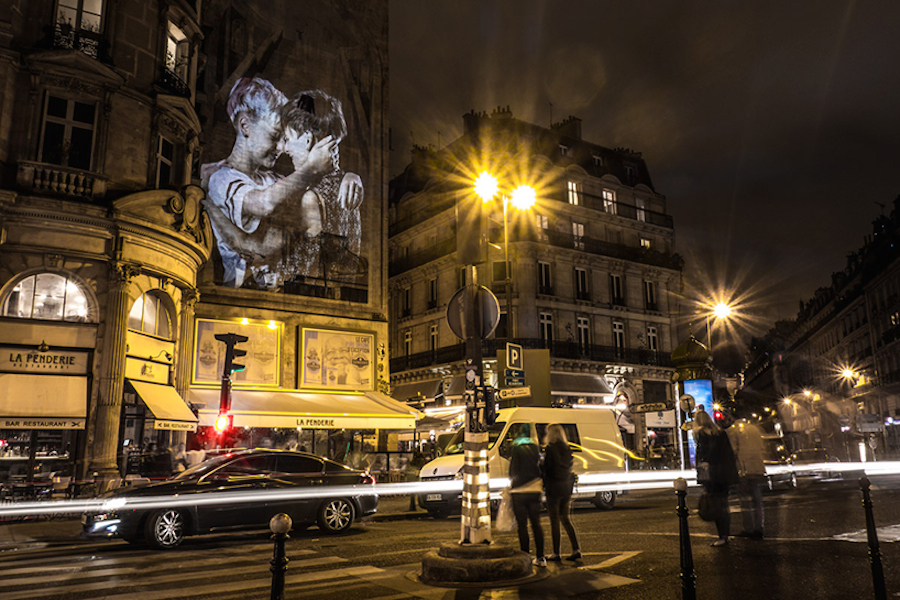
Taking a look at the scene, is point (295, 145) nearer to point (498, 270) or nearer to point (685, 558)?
point (498, 270)

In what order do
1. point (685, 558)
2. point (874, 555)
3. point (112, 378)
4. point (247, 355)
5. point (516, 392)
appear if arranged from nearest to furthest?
point (685, 558) < point (874, 555) < point (516, 392) < point (112, 378) < point (247, 355)

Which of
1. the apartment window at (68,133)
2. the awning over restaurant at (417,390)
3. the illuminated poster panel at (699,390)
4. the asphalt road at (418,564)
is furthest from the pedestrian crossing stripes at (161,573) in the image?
the awning over restaurant at (417,390)

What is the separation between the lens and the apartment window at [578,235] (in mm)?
39125

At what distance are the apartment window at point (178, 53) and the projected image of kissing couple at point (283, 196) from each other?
3231mm

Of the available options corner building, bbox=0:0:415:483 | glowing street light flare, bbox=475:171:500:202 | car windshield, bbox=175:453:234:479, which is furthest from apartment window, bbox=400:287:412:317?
glowing street light flare, bbox=475:171:500:202

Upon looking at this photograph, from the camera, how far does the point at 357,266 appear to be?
2830cm

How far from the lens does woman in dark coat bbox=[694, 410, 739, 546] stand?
30.9ft

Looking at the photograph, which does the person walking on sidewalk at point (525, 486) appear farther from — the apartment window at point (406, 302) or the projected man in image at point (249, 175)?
the apartment window at point (406, 302)

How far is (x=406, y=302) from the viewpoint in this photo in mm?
43188

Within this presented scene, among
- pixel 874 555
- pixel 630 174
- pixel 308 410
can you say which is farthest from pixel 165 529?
pixel 630 174

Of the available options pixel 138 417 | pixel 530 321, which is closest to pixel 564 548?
pixel 138 417

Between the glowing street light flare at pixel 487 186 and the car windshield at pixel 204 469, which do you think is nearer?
the glowing street light flare at pixel 487 186

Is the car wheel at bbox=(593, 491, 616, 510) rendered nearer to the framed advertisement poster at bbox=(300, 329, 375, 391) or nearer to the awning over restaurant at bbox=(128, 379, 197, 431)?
the awning over restaurant at bbox=(128, 379, 197, 431)

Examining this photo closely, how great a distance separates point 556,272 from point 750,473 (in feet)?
93.8
